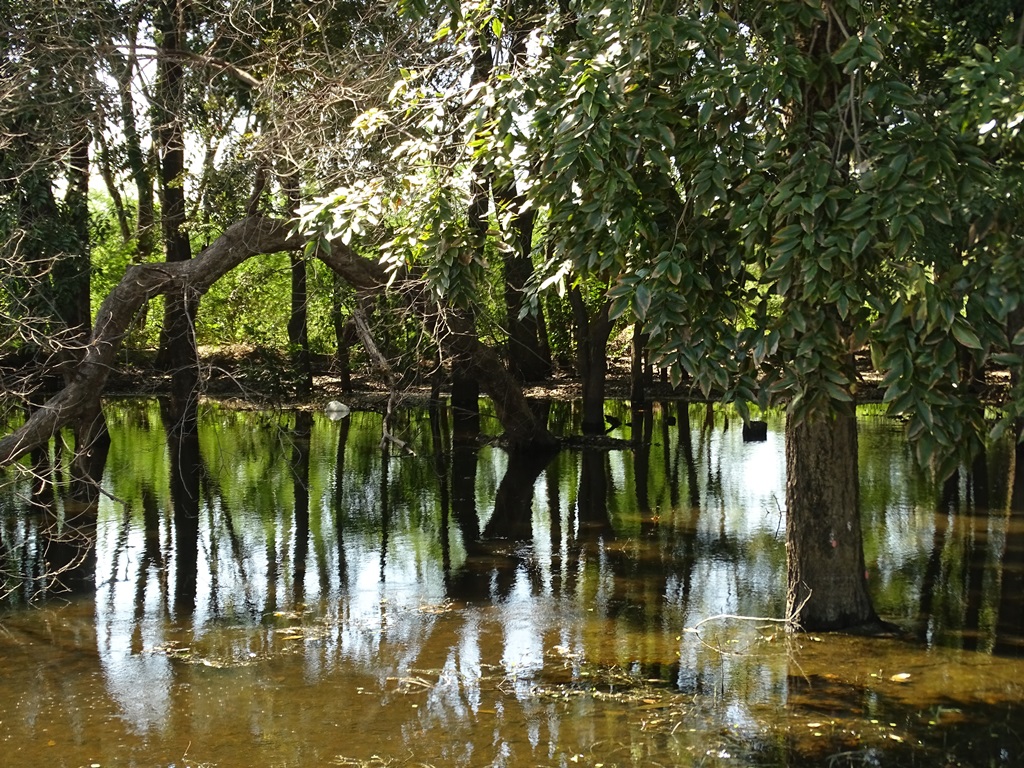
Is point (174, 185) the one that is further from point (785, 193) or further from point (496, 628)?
point (785, 193)

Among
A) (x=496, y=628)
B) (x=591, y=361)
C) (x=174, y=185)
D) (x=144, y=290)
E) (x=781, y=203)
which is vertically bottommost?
(x=496, y=628)

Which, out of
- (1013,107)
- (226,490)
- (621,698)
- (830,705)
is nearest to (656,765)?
(621,698)

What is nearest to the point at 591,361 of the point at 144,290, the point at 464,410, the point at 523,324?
the point at 523,324

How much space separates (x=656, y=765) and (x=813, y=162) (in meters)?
3.35

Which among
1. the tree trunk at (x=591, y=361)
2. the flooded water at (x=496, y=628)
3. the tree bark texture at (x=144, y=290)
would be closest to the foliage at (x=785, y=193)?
the flooded water at (x=496, y=628)

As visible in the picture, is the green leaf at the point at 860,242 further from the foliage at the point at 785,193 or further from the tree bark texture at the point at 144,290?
the tree bark texture at the point at 144,290

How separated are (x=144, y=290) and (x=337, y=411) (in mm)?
13161

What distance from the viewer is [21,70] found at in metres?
11.1

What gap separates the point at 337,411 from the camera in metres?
25.0

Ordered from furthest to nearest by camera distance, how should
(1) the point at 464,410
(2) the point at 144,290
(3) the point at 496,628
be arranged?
(1) the point at 464,410
(2) the point at 144,290
(3) the point at 496,628

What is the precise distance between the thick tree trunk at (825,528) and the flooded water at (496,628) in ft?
0.81

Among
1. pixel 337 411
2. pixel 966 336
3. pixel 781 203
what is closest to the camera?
pixel 966 336

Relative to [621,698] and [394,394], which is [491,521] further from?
[621,698]

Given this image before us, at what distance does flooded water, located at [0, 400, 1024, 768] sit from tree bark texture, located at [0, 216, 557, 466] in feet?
2.63
